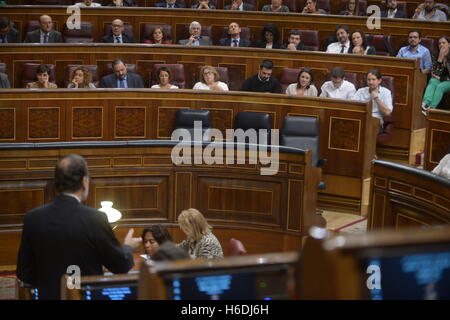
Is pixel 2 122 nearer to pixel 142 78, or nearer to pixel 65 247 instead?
pixel 142 78

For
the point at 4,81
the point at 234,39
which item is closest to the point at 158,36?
the point at 234,39

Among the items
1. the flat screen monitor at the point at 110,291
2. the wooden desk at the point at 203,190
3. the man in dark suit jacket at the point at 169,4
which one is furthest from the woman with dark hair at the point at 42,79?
the flat screen monitor at the point at 110,291

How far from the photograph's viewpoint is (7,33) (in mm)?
8477

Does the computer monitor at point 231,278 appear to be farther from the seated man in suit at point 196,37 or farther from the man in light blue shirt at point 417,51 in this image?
the seated man in suit at point 196,37

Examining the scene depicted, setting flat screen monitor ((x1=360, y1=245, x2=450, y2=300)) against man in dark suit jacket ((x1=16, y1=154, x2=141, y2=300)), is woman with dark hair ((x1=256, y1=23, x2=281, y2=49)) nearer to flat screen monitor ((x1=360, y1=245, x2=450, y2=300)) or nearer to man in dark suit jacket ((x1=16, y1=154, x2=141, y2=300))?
man in dark suit jacket ((x1=16, y1=154, x2=141, y2=300))

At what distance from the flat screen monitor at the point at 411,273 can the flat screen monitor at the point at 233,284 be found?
0.24 meters

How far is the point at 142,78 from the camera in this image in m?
7.92

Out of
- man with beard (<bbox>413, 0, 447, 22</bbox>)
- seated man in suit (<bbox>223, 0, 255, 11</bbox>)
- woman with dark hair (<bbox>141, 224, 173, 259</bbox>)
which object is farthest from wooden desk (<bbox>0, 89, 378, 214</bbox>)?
seated man in suit (<bbox>223, 0, 255, 11</bbox>)

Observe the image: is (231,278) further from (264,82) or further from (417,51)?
(417,51)

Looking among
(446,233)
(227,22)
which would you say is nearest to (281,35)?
(227,22)

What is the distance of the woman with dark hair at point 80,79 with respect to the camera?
7.07 m

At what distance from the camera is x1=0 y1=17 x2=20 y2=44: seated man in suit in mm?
8320

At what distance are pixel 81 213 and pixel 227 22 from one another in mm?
6512

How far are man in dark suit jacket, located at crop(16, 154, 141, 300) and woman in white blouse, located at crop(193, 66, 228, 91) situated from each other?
4.46 m
